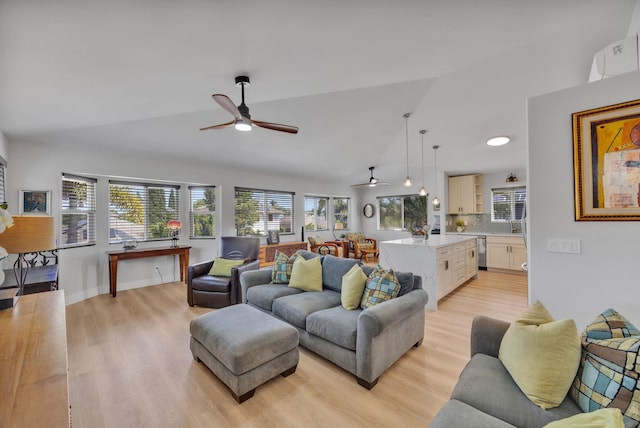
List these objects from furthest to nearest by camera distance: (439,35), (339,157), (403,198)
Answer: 1. (403,198)
2. (339,157)
3. (439,35)

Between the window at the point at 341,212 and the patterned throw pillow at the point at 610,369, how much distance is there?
7.02 m

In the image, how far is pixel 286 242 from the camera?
6656 mm

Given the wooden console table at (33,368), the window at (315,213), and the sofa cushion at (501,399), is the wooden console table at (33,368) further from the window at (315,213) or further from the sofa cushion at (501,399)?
the window at (315,213)

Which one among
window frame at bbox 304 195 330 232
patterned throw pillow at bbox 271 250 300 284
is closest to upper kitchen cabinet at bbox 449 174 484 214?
window frame at bbox 304 195 330 232

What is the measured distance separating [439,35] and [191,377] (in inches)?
132

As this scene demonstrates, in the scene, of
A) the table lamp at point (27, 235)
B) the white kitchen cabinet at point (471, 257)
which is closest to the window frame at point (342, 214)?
the white kitchen cabinet at point (471, 257)

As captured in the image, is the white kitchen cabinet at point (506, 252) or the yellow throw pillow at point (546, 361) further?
the white kitchen cabinet at point (506, 252)

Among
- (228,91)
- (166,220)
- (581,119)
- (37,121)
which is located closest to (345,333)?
(581,119)

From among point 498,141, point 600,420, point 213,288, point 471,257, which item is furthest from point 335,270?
point 498,141

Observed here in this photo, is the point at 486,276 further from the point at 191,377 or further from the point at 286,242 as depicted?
the point at 191,377

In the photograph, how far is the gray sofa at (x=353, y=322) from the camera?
1982mm

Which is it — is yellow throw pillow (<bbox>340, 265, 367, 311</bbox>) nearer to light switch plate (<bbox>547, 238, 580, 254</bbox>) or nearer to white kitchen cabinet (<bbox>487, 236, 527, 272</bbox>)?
light switch plate (<bbox>547, 238, 580, 254</bbox>)

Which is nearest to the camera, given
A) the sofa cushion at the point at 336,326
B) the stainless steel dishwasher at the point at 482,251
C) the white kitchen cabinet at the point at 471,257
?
the sofa cushion at the point at 336,326

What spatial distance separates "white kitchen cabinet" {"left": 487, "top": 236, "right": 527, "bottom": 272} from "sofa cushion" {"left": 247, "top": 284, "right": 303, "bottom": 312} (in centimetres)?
496
